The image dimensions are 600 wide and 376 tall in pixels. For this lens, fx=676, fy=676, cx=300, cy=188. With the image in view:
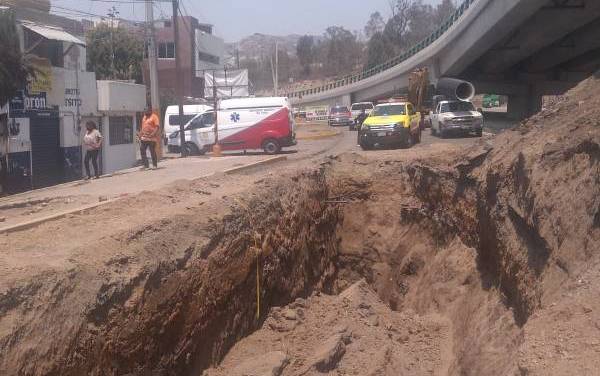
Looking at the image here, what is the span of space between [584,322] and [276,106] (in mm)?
22503

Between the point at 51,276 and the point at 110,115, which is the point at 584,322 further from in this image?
the point at 110,115

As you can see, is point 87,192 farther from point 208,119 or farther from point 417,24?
point 417,24

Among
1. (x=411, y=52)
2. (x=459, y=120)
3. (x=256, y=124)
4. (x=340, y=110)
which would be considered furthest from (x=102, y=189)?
(x=340, y=110)

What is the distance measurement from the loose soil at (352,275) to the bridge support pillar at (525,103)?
30197 mm

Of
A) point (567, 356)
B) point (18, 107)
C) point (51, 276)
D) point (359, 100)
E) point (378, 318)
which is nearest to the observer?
point (567, 356)

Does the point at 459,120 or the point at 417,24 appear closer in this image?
the point at 459,120

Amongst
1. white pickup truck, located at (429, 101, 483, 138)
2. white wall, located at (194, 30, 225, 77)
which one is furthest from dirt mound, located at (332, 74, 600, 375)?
white wall, located at (194, 30, 225, 77)

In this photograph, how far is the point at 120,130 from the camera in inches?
960

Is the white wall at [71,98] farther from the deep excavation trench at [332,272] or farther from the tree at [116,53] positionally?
the tree at [116,53]

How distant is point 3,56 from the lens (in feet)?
45.0

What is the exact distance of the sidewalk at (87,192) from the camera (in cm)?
1086

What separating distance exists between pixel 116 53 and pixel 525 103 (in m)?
24.4

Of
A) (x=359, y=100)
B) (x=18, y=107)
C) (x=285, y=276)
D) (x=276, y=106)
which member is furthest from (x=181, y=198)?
(x=359, y=100)

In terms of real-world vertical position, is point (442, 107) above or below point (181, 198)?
above
